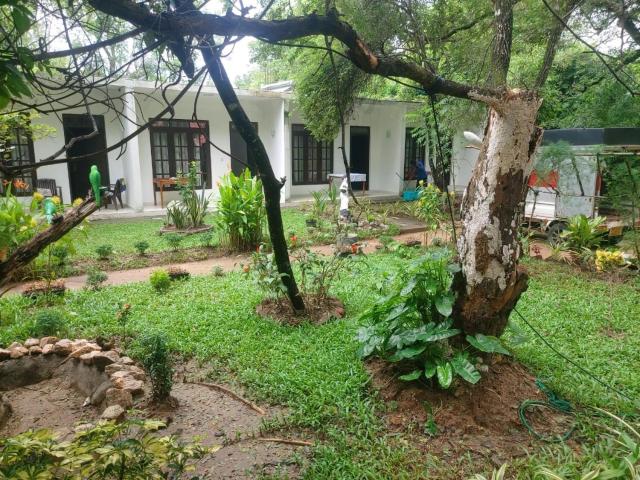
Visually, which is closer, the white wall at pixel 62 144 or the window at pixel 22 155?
the window at pixel 22 155

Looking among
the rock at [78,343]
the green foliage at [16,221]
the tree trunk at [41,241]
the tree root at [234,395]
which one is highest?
the tree trunk at [41,241]

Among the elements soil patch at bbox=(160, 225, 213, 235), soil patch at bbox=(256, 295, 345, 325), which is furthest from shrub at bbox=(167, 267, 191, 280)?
soil patch at bbox=(160, 225, 213, 235)

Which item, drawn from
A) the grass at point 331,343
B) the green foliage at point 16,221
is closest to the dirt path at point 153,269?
the grass at point 331,343

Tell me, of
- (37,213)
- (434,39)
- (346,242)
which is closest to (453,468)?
(346,242)

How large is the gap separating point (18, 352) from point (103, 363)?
81 centimetres

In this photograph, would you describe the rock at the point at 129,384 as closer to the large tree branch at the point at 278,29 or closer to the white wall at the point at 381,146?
the large tree branch at the point at 278,29

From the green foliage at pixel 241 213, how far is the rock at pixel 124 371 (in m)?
4.17

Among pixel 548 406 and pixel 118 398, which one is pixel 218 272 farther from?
pixel 548 406

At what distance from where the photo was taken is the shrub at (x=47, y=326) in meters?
4.04

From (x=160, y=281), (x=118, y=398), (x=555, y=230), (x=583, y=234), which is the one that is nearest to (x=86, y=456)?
(x=118, y=398)

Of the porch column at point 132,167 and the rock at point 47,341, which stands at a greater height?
the porch column at point 132,167

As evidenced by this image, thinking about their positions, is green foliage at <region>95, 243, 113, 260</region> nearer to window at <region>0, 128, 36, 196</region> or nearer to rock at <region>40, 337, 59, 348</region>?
rock at <region>40, 337, 59, 348</region>

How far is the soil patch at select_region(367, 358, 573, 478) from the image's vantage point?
2.57 m

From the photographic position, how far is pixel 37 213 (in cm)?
581
